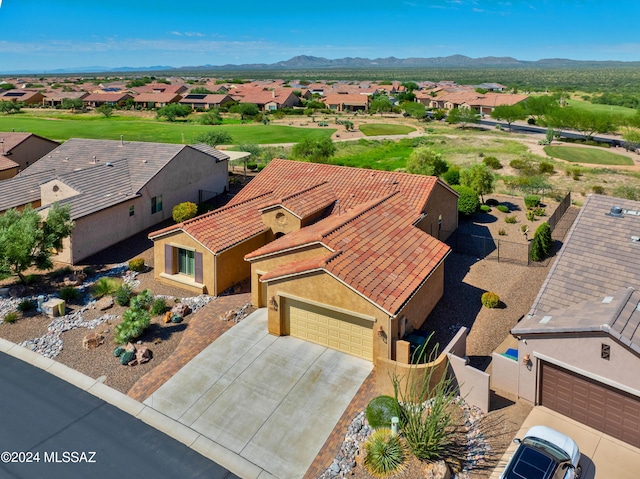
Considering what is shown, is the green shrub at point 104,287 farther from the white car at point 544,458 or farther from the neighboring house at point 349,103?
the neighboring house at point 349,103

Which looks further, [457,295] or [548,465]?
[457,295]

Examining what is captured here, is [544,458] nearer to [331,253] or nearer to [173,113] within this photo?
[331,253]

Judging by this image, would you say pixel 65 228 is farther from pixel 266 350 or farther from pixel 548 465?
pixel 548 465

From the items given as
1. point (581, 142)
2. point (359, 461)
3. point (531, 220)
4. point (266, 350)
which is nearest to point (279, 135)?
point (581, 142)

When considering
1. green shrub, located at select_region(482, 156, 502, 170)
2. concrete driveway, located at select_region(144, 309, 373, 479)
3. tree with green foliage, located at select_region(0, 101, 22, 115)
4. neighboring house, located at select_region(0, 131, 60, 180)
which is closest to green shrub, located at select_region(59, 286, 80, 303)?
concrete driveway, located at select_region(144, 309, 373, 479)

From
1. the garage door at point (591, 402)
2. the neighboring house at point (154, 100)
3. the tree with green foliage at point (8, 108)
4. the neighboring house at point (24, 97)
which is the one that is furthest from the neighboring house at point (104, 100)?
the garage door at point (591, 402)
